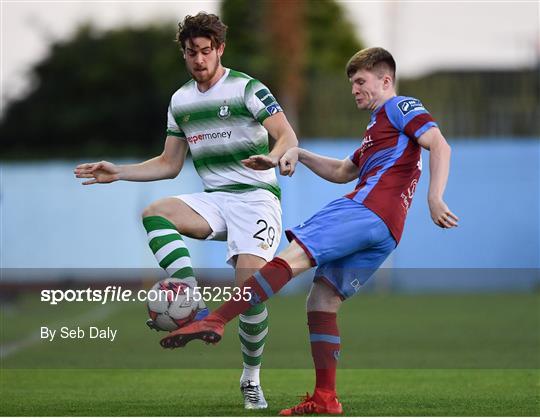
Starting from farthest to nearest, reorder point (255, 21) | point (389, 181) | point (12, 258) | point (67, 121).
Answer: point (67, 121) → point (255, 21) → point (12, 258) → point (389, 181)

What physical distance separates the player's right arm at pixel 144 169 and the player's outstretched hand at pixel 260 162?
1148mm

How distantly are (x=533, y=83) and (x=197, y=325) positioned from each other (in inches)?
902

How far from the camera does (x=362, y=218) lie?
292 inches

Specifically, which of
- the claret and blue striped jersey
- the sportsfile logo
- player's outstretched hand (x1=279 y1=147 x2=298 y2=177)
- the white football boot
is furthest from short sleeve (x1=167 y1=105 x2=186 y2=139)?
the white football boot

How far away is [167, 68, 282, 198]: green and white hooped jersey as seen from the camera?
8.02 m

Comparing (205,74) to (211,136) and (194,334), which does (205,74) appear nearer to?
(211,136)

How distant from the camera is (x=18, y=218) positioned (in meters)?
25.1

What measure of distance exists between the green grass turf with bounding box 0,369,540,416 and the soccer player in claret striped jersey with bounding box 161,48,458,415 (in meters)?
0.61

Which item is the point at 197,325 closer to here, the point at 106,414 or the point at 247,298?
the point at 247,298

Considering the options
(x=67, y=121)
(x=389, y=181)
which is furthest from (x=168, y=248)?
(x=67, y=121)

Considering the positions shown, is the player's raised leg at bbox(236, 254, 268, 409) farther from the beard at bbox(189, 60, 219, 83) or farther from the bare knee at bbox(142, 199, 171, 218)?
the beard at bbox(189, 60, 219, 83)

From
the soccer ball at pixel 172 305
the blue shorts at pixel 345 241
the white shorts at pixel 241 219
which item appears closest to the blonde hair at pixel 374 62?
the blue shorts at pixel 345 241

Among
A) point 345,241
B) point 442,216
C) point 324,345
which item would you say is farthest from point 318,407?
point 442,216

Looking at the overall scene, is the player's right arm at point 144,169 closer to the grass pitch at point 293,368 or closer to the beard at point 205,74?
the beard at point 205,74
